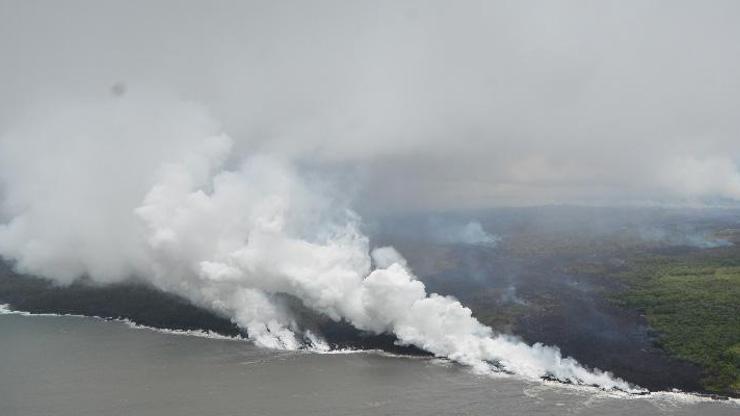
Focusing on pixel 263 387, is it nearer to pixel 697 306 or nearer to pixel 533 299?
pixel 533 299

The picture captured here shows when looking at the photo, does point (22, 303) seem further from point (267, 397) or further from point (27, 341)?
point (267, 397)

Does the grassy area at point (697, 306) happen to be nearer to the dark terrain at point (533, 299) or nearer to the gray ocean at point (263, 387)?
the dark terrain at point (533, 299)

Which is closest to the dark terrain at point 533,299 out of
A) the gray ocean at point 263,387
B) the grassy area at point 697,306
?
the grassy area at point 697,306

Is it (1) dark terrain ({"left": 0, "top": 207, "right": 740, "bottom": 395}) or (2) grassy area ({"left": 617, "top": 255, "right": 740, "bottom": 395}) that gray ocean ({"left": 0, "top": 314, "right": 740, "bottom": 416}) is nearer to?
(1) dark terrain ({"left": 0, "top": 207, "right": 740, "bottom": 395})

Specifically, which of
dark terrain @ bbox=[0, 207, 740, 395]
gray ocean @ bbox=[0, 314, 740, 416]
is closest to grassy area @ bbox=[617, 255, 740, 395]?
dark terrain @ bbox=[0, 207, 740, 395]

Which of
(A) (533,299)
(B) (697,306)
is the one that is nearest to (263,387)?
(A) (533,299)

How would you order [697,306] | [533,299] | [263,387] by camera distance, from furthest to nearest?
[533,299] < [697,306] < [263,387]

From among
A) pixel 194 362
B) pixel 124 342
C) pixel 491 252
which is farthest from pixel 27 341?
pixel 491 252
